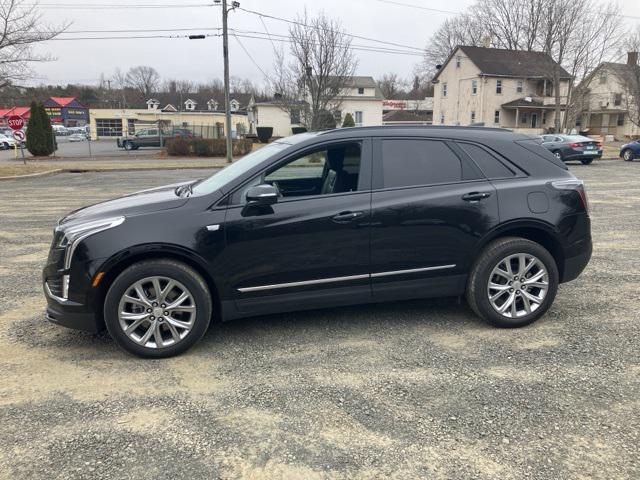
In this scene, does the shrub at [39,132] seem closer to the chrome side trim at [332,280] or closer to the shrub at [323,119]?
the shrub at [323,119]

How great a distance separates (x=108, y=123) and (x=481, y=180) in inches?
2833

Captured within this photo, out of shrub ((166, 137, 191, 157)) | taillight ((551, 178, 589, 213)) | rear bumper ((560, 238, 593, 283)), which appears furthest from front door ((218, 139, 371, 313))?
shrub ((166, 137, 191, 157))

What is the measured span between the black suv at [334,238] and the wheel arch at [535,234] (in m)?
0.01

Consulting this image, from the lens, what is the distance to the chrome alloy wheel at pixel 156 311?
3.75 meters

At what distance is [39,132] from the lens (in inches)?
1197

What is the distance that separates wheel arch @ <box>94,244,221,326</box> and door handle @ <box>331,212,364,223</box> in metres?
1.08

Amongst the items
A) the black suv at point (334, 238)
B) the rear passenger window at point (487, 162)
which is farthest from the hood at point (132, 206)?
the rear passenger window at point (487, 162)

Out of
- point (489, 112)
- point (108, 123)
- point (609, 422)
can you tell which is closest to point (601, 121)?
point (489, 112)

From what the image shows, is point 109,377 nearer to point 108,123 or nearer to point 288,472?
point 288,472

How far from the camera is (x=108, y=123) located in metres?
68.1

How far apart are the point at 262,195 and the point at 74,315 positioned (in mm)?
1653

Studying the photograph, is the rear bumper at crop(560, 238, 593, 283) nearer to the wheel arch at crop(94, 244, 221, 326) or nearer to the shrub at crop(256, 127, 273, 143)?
the wheel arch at crop(94, 244, 221, 326)

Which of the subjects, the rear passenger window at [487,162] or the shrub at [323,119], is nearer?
the rear passenger window at [487,162]

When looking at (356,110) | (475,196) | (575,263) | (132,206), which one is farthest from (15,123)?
(356,110)
